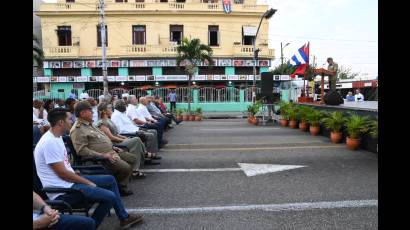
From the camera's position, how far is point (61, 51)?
3375cm

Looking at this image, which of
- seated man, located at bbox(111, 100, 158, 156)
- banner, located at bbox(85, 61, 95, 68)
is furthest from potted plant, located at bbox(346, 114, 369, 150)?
banner, located at bbox(85, 61, 95, 68)

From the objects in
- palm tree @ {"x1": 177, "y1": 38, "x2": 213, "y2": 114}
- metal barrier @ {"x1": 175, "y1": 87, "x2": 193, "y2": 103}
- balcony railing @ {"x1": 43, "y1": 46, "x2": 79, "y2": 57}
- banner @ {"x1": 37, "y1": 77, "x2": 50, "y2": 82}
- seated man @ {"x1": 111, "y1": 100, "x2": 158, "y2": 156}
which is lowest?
seated man @ {"x1": 111, "y1": 100, "x2": 158, "y2": 156}

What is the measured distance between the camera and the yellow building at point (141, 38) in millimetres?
33719

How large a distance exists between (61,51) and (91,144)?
30551mm

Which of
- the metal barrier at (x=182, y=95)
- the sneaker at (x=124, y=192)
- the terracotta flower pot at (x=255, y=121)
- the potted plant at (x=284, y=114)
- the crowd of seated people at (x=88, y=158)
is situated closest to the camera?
the crowd of seated people at (x=88, y=158)

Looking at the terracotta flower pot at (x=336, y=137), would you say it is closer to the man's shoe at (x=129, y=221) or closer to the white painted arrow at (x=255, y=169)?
the white painted arrow at (x=255, y=169)

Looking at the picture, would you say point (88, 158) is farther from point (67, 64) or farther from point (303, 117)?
point (67, 64)

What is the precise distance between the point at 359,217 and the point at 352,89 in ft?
124

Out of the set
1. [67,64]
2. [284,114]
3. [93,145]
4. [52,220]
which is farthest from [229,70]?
[52,220]

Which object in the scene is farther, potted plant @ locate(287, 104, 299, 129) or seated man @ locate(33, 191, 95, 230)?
potted plant @ locate(287, 104, 299, 129)

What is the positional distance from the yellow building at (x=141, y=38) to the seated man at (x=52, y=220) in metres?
30.4

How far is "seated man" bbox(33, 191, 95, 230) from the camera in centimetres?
318

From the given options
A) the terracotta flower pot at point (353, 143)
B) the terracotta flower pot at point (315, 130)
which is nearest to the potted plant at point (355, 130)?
the terracotta flower pot at point (353, 143)

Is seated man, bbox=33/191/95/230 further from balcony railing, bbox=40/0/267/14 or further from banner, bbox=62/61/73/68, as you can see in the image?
banner, bbox=62/61/73/68
